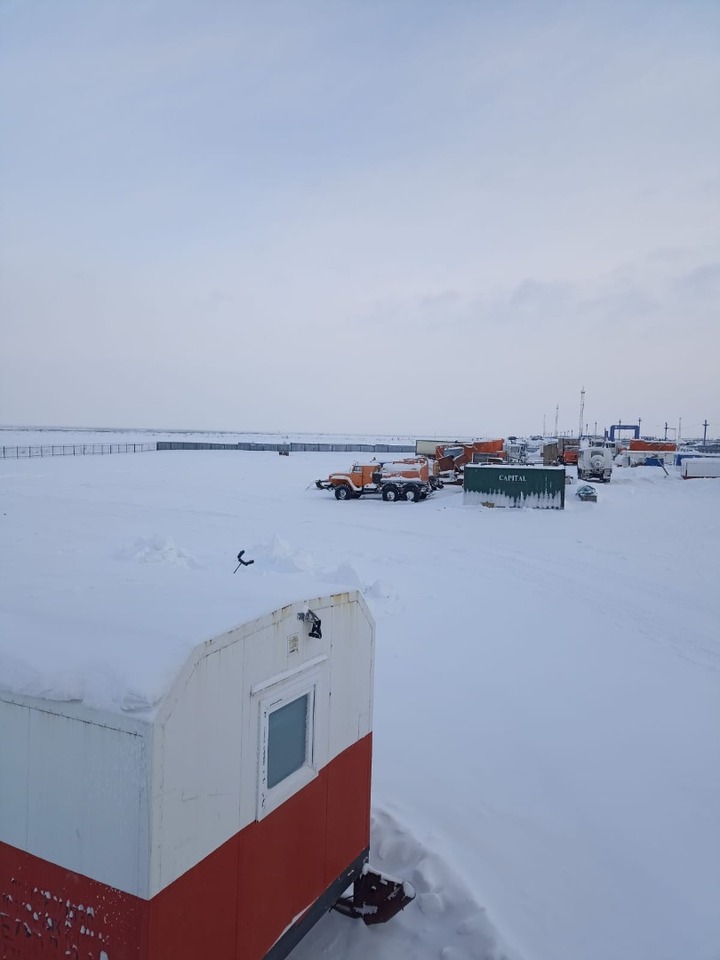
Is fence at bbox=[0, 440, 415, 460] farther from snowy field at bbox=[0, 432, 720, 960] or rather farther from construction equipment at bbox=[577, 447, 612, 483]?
snowy field at bbox=[0, 432, 720, 960]

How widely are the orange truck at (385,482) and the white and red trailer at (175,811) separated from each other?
83.2 feet

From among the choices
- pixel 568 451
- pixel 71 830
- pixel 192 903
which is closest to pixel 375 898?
pixel 192 903

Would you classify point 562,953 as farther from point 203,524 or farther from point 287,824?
point 203,524

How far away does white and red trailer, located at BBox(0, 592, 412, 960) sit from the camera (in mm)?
2807

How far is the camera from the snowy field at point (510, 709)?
4.41m

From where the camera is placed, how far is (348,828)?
441 cm

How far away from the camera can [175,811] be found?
289cm

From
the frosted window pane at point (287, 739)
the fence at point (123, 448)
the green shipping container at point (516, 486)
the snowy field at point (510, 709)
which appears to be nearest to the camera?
the frosted window pane at point (287, 739)

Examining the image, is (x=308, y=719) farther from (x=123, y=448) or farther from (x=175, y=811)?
(x=123, y=448)

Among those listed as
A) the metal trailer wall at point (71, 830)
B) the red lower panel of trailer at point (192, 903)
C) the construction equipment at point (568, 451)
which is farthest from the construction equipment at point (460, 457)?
the metal trailer wall at point (71, 830)

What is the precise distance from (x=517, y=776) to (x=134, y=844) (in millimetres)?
4769

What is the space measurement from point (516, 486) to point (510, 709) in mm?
18990

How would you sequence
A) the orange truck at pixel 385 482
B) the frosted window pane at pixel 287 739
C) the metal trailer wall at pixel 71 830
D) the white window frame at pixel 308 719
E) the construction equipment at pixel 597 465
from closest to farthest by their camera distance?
1. the metal trailer wall at pixel 71 830
2. the white window frame at pixel 308 719
3. the frosted window pane at pixel 287 739
4. the orange truck at pixel 385 482
5. the construction equipment at pixel 597 465

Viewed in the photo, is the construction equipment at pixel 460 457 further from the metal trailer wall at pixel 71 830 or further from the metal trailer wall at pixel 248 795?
the metal trailer wall at pixel 71 830
